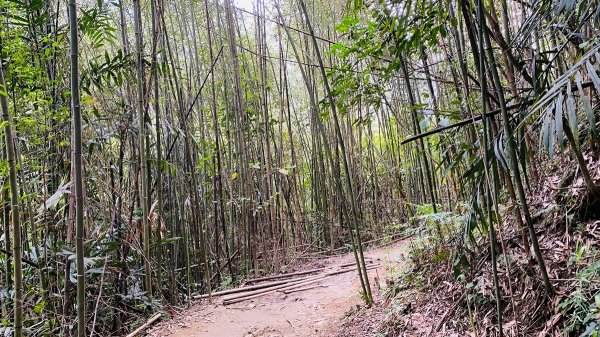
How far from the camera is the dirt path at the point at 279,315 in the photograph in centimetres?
279

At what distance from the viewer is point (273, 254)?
16.3 ft

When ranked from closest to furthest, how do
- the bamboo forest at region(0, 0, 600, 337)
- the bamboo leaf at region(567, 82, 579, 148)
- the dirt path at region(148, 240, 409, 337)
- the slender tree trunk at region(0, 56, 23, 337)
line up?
the bamboo leaf at region(567, 82, 579, 148)
the bamboo forest at region(0, 0, 600, 337)
the slender tree trunk at region(0, 56, 23, 337)
the dirt path at region(148, 240, 409, 337)

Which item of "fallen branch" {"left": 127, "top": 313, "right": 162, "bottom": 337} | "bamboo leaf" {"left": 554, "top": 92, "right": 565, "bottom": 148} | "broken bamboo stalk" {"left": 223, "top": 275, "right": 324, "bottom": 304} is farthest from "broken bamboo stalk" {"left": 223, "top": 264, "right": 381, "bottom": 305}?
"bamboo leaf" {"left": 554, "top": 92, "right": 565, "bottom": 148}

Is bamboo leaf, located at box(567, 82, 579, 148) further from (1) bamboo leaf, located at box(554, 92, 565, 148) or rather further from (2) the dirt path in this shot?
(2) the dirt path

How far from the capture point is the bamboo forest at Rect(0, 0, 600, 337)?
1511 mm

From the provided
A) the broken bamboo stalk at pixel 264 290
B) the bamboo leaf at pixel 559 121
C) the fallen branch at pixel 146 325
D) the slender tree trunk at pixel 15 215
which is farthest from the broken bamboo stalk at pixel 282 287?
the bamboo leaf at pixel 559 121

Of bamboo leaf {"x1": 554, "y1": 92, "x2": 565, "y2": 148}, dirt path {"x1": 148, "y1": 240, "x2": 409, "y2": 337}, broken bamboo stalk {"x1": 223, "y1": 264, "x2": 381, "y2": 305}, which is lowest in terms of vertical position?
dirt path {"x1": 148, "y1": 240, "x2": 409, "y2": 337}

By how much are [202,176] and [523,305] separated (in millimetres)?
3715

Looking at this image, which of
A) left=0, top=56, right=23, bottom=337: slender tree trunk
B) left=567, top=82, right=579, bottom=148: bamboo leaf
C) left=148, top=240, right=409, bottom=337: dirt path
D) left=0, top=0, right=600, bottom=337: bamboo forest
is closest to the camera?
left=567, top=82, right=579, bottom=148: bamboo leaf

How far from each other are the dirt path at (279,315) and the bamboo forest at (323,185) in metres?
0.02

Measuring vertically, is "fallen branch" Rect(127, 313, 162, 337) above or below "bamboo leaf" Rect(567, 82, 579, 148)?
below

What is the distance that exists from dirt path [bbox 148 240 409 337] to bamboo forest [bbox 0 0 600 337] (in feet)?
0.08

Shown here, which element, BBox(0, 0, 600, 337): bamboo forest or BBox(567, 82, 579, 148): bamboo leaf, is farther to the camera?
BBox(0, 0, 600, 337): bamboo forest

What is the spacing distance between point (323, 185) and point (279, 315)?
2.96 m
